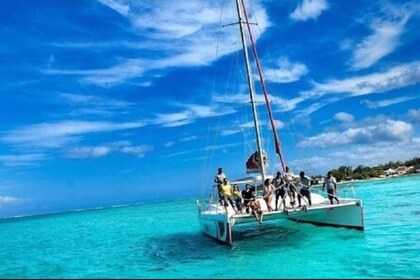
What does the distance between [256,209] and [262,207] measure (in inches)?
72.4

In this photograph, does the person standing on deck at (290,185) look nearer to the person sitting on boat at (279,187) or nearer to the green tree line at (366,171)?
the person sitting on boat at (279,187)

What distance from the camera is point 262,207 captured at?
20031 millimetres

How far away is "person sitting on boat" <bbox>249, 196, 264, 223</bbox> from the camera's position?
58.6ft

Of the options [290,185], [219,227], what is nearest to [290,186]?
[290,185]

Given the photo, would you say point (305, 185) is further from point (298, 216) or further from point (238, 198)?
point (238, 198)

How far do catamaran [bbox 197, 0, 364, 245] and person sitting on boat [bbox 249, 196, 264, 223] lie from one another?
0.42 ft

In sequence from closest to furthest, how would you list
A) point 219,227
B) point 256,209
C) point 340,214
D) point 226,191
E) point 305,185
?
point 256,209, point 226,191, point 305,185, point 219,227, point 340,214

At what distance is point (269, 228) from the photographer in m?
25.0

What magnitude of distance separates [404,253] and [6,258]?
20448mm

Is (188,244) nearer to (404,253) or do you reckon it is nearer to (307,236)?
(307,236)

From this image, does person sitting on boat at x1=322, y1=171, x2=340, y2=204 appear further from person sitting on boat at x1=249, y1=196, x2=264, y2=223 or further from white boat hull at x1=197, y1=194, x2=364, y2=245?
person sitting on boat at x1=249, y1=196, x2=264, y2=223

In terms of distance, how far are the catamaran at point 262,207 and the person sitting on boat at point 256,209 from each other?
13cm

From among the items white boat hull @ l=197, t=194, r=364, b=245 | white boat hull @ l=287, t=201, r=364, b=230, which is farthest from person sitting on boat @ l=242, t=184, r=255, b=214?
white boat hull @ l=287, t=201, r=364, b=230

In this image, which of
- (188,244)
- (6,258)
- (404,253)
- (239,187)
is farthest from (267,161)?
(6,258)
